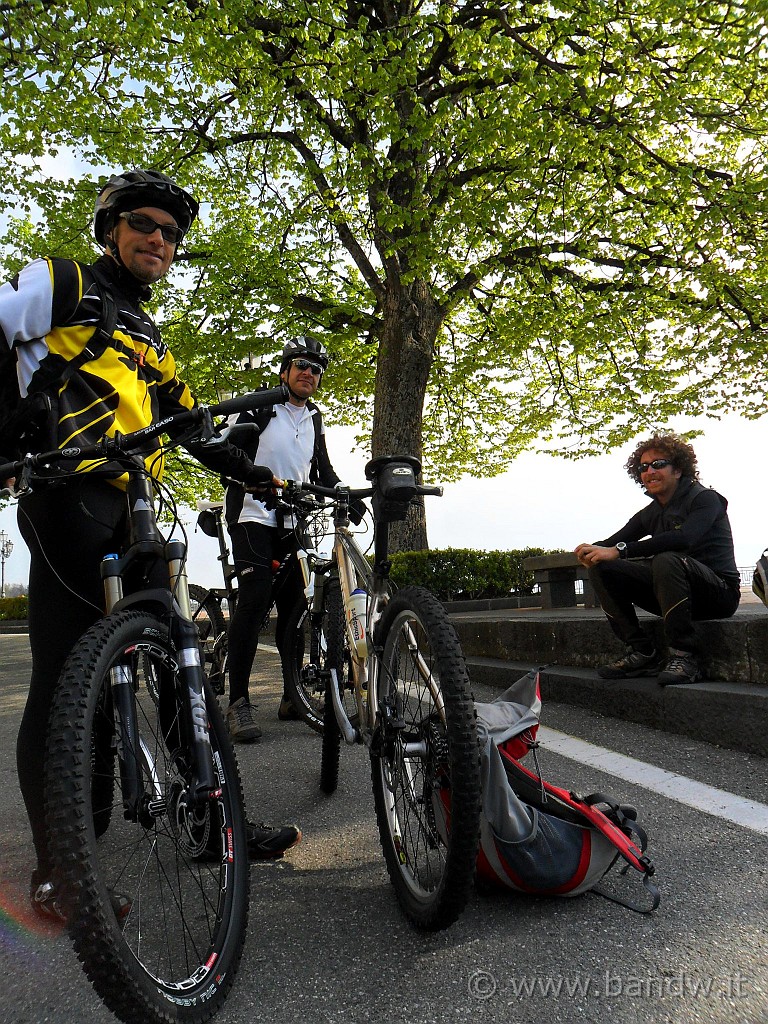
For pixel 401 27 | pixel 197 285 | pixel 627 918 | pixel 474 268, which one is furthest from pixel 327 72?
pixel 627 918

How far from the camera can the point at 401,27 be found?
36.8ft

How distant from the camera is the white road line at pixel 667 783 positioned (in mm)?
2834

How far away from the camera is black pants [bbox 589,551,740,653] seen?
13.7ft

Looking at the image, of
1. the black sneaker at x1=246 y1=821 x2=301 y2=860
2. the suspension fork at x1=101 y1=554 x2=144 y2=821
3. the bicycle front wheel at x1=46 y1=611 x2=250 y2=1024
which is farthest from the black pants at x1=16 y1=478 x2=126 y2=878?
the black sneaker at x1=246 y1=821 x2=301 y2=860

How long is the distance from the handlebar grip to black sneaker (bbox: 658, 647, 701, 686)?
3008 mm

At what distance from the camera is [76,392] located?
216 cm

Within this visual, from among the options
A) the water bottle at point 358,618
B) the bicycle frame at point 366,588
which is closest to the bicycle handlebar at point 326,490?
the bicycle frame at point 366,588

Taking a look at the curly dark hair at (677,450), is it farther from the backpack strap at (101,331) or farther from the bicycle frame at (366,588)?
the backpack strap at (101,331)

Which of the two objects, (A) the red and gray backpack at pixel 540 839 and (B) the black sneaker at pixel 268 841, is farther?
(B) the black sneaker at pixel 268 841

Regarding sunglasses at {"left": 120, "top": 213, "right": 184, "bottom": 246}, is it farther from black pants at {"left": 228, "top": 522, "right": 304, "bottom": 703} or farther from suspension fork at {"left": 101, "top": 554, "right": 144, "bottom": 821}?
black pants at {"left": 228, "top": 522, "right": 304, "bottom": 703}

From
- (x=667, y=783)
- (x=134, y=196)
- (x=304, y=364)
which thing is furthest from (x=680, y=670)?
(x=134, y=196)

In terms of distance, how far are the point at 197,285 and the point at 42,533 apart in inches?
522

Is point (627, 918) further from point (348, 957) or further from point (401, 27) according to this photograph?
point (401, 27)

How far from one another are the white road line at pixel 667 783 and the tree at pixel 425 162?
858 cm
